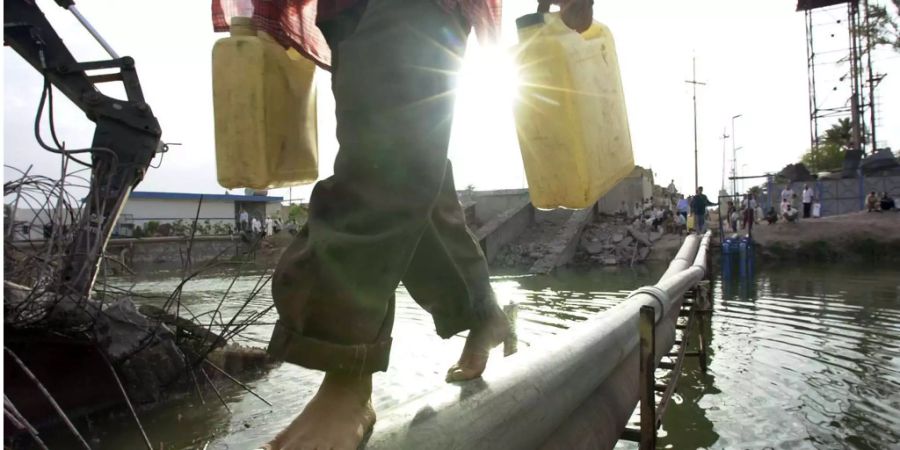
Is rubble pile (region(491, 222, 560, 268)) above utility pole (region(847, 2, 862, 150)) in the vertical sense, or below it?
below

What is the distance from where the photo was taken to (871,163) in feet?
68.0

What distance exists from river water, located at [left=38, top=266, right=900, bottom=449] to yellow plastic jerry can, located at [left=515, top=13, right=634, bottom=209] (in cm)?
44

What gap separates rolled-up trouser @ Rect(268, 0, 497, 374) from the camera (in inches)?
39.9

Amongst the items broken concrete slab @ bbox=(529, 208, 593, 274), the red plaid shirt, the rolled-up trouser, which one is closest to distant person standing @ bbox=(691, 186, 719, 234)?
broken concrete slab @ bbox=(529, 208, 593, 274)

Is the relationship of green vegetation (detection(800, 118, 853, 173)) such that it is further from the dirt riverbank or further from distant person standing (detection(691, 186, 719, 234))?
distant person standing (detection(691, 186, 719, 234))

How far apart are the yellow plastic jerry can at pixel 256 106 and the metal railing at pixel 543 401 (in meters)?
0.78

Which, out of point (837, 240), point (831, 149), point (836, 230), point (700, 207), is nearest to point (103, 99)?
point (700, 207)

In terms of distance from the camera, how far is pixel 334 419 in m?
0.98

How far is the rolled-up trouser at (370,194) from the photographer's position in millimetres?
1013


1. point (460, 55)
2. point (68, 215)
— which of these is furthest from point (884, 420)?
point (68, 215)

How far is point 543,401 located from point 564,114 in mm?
676

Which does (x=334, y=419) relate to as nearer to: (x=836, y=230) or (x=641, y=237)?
(x=641, y=237)

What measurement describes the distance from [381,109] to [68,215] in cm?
238

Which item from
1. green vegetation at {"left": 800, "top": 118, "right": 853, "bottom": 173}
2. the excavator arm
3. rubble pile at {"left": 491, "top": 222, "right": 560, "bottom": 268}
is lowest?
rubble pile at {"left": 491, "top": 222, "right": 560, "bottom": 268}
